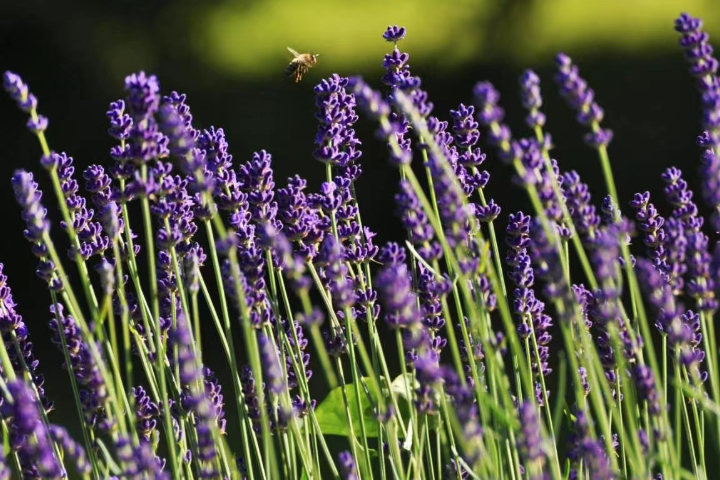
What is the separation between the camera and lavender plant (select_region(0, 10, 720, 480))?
1.47 m

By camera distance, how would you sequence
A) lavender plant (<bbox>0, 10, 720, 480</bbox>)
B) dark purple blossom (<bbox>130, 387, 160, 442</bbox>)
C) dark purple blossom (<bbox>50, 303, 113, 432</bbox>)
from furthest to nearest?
1. dark purple blossom (<bbox>130, 387, 160, 442</bbox>)
2. dark purple blossom (<bbox>50, 303, 113, 432</bbox>)
3. lavender plant (<bbox>0, 10, 720, 480</bbox>)

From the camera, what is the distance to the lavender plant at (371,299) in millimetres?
1472

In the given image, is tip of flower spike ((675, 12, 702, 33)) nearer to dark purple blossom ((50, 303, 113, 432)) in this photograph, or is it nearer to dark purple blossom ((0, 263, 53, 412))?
dark purple blossom ((50, 303, 113, 432))

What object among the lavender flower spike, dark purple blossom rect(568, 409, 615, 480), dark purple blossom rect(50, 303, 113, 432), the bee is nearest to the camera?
dark purple blossom rect(568, 409, 615, 480)

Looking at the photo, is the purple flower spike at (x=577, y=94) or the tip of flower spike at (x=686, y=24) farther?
the tip of flower spike at (x=686, y=24)

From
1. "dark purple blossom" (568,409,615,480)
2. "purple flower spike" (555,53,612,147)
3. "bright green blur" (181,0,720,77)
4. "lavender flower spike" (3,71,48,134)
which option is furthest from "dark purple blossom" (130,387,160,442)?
"bright green blur" (181,0,720,77)

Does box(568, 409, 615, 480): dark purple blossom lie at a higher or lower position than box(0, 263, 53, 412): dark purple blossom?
lower

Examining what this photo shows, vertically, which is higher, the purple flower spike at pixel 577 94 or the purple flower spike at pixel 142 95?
the purple flower spike at pixel 142 95

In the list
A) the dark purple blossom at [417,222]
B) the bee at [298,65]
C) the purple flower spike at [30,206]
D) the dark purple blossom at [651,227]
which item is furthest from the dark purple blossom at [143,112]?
the bee at [298,65]

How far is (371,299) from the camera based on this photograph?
6.75ft

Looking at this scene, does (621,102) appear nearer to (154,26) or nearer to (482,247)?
(154,26)

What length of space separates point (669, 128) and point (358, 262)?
11.4 feet

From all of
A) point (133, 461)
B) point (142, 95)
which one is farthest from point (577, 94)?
point (133, 461)

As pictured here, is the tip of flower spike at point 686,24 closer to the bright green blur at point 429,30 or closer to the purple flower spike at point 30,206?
the purple flower spike at point 30,206
